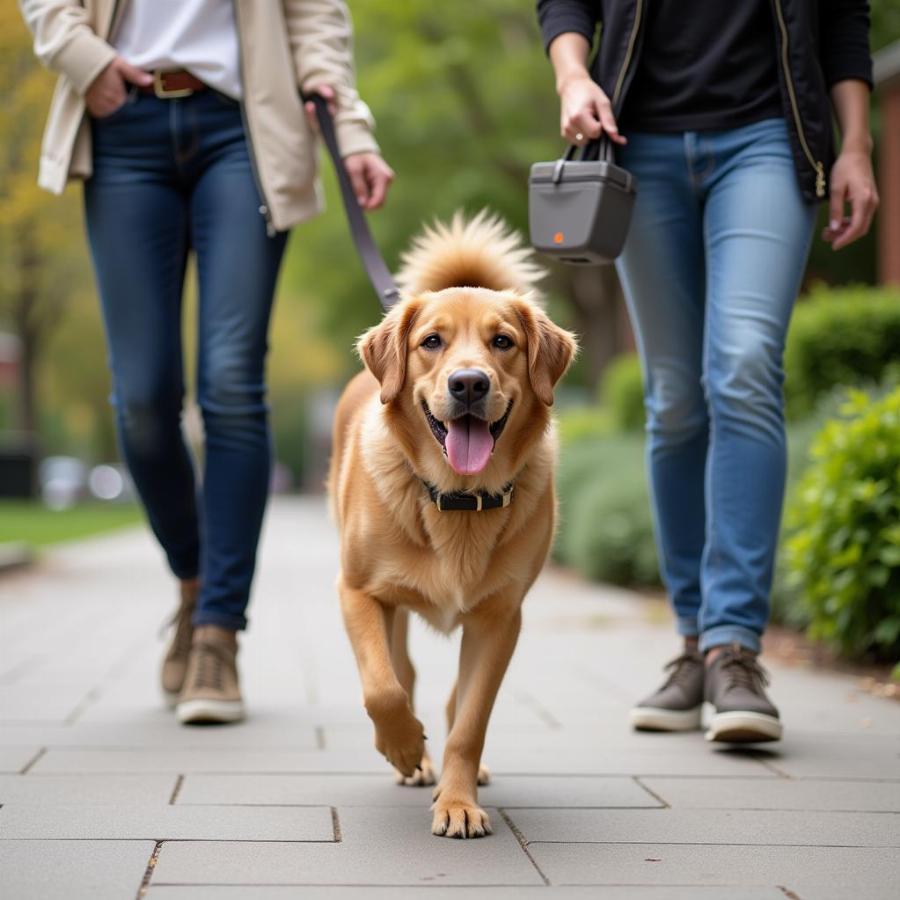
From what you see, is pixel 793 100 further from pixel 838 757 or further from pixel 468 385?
pixel 838 757

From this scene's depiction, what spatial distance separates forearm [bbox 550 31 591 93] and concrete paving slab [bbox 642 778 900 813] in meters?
2.07

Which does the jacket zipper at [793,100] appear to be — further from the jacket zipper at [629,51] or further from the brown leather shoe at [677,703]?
the brown leather shoe at [677,703]

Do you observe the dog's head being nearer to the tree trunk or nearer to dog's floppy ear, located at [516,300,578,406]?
dog's floppy ear, located at [516,300,578,406]

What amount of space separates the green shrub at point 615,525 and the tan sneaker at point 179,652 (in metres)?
5.64

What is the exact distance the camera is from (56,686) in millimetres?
5461

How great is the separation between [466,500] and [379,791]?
80cm

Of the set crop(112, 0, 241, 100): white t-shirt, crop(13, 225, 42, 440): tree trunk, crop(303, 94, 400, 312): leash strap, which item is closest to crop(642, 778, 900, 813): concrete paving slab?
crop(303, 94, 400, 312): leash strap

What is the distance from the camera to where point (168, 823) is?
123 inches

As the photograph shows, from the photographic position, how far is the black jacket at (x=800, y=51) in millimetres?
4137

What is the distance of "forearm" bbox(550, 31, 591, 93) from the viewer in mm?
4258

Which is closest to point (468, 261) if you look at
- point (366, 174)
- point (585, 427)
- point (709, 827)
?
point (366, 174)

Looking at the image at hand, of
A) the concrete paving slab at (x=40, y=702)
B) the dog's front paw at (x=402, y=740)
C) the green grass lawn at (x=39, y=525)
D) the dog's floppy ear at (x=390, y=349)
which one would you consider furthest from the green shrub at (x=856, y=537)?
the green grass lawn at (x=39, y=525)

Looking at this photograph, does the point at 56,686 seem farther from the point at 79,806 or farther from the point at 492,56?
the point at 492,56

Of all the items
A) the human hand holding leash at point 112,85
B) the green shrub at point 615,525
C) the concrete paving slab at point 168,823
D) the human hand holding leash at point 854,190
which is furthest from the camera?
the green shrub at point 615,525
